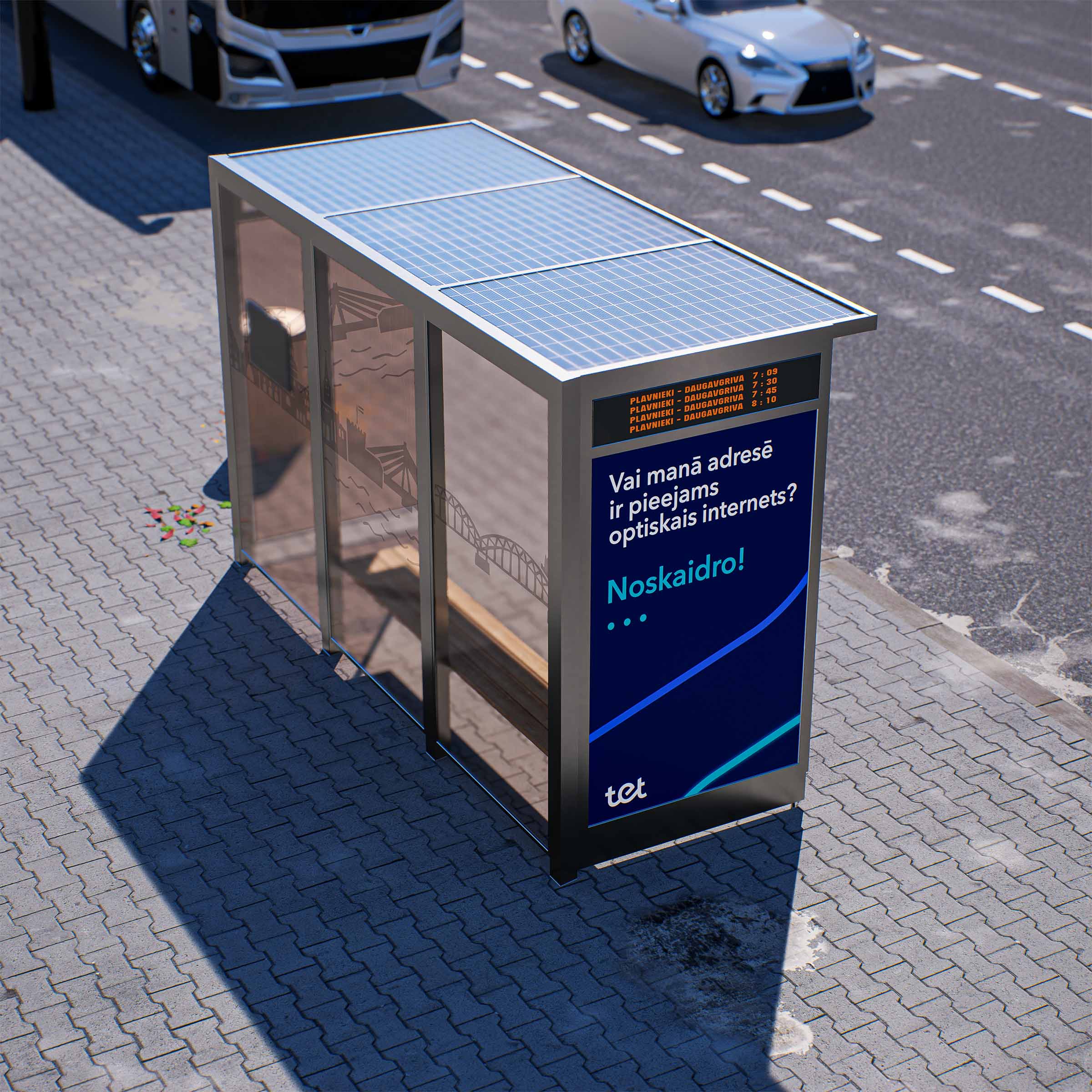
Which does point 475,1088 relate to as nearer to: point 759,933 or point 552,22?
point 759,933

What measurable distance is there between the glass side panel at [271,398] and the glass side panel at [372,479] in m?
0.27

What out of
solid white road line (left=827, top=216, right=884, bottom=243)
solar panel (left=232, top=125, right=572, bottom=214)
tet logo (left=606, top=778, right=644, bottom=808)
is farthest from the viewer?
solid white road line (left=827, top=216, right=884, bottom=243)

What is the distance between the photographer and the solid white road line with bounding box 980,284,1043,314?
12.8m

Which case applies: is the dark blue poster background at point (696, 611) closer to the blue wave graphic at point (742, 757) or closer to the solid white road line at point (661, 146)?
the blue wave graphic at point (742, 757)

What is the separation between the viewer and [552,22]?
19031 millimetres

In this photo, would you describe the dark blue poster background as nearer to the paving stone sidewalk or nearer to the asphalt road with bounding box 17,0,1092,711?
the paving stone sidewalk

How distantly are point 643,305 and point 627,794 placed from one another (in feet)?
6.51

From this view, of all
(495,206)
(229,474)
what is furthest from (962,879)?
(229,474)

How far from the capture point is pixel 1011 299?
42.5 feet

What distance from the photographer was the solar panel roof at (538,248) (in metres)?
6.22

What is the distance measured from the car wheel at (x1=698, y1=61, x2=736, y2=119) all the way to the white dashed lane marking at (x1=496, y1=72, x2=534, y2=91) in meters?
2.07

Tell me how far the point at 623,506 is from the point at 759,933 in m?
1.81

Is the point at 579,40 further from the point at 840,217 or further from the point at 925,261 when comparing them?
the point at 925,261

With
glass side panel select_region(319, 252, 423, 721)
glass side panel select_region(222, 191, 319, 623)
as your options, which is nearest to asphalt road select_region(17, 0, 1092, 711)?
glass side panel select_region(319, 252, 423, 721)
